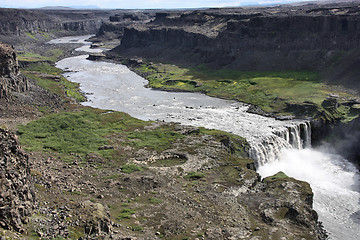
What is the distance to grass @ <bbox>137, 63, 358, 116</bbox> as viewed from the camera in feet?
279

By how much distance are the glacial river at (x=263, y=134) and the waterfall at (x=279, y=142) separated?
160mm

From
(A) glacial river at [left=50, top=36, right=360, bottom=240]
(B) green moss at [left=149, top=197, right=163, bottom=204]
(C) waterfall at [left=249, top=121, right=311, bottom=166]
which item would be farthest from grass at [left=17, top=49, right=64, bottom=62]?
(B) green moss at [left=149, top=197, right=163, bottom=204]

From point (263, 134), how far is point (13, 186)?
4758 centimetres

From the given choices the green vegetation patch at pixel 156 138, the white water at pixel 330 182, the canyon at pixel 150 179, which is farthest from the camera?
the green vegetation patch at pixel 156 138

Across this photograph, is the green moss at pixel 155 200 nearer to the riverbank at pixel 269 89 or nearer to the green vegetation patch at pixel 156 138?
the green vegetation patch at pixel 156 138

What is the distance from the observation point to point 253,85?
102125 mm

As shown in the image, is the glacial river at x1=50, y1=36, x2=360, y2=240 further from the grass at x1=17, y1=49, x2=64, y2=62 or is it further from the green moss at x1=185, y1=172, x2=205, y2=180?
the grass at x1=17, y1=49, x2=64, y2=62

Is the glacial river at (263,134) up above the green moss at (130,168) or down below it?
below

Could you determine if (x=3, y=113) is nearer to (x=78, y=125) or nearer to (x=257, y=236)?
(x=78, y=125)

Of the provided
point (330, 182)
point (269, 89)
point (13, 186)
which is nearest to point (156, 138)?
point (330, 182)

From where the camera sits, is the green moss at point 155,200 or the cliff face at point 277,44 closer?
the green moss at point 155,200

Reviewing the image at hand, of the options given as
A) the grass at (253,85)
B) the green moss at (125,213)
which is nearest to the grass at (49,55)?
the grass at (253,85)

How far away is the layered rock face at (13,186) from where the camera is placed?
2247cm

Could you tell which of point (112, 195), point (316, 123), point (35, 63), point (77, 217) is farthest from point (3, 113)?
point (35, 63)
